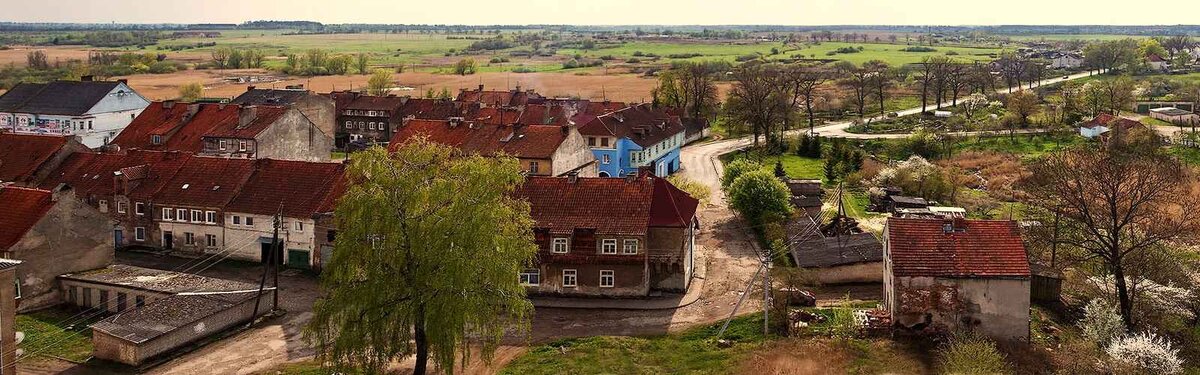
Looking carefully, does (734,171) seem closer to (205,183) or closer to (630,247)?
(630,247)

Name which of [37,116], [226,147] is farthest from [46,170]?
[37,116]

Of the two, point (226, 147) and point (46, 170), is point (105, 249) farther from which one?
point (226, 147)

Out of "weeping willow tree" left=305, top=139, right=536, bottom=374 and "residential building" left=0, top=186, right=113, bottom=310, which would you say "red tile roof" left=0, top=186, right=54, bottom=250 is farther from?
"weeping willow tree" left=305, top=139, right=536, bottom=374

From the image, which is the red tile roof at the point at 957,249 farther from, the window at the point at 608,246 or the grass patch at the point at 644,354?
the window at the point at 608,246

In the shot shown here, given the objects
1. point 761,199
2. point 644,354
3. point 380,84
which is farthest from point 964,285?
point 380,84

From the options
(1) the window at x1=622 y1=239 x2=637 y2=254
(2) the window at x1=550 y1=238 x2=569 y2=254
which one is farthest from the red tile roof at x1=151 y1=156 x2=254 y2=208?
(1) the window at x1=622 y1=239 x2=637 y2=254
